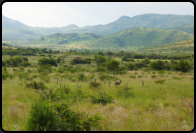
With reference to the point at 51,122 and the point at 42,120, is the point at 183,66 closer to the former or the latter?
the point at 51,122

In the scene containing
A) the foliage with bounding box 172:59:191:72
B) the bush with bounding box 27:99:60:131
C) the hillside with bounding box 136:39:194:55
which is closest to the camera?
the bush with bounding box 27:99:60:131

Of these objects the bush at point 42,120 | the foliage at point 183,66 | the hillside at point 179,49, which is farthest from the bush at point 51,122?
the hillside at point 179,49

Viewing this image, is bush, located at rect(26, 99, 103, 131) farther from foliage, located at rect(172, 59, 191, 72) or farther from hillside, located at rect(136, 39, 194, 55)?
hillside, located at rect(136, 39, 194, 55)

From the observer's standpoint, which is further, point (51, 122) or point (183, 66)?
point (183, 66)

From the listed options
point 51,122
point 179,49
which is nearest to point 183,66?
point 51,122

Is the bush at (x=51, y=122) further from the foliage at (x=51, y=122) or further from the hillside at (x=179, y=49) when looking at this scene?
the hillside at (x=179, y=49)

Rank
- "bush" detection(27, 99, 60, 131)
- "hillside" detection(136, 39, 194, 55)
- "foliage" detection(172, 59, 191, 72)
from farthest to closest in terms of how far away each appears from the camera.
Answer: "hillside" detection(136, 39, 194, 55), "foliage" detection(172, 59, 191, 72), "bush" detection(27, 99, 60, 131)

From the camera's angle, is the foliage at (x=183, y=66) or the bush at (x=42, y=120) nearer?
the bush at (x=42, y=120)

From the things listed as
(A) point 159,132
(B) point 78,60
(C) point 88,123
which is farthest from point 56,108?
(B) point 78,60

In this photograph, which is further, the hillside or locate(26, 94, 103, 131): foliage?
the hillside

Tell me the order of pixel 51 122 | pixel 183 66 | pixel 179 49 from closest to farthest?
pixel 51 122 → pixel 183 66 → pixel 179 49

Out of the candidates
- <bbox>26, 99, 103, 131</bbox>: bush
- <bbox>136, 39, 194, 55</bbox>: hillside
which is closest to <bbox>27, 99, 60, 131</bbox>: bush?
<bbox>26, 99, 103, 131</bbox>: bush

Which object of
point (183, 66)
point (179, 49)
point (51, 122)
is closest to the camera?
point (51, 122)

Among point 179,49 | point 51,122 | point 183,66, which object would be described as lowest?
point 183,66
